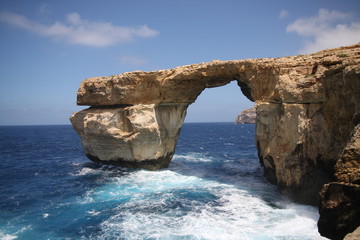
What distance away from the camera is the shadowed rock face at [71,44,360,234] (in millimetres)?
14148

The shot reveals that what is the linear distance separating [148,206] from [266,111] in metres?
10.9

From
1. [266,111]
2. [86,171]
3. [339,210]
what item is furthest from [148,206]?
[86,171]

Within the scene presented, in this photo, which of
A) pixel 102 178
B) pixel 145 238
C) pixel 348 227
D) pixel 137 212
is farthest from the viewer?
pixel 102 178

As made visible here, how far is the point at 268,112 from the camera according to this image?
1894 centimetres

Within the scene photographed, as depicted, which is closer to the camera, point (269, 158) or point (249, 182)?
point (269, 158)

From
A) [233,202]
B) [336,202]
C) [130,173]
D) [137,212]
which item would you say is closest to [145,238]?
[137,212]

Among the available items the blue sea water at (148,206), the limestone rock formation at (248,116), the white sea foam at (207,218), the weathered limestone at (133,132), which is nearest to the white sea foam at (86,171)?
the blue sea water at (148,206)

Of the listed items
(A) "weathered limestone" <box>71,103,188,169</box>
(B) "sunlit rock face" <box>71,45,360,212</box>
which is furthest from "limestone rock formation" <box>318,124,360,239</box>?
(A) "weathered limestone" <box>71,103,188,169</box>

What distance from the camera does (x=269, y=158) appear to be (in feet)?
63.2

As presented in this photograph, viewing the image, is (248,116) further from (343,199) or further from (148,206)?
(343,199)

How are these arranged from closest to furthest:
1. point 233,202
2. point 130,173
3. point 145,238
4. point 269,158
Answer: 1. point 145,238
2. point 233,202
3. point 269,158
4. point 130,173

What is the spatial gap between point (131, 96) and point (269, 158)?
13861 millimetres

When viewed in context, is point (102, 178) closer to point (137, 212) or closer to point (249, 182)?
point (137, 212)

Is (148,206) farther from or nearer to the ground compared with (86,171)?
nearer to the ground
